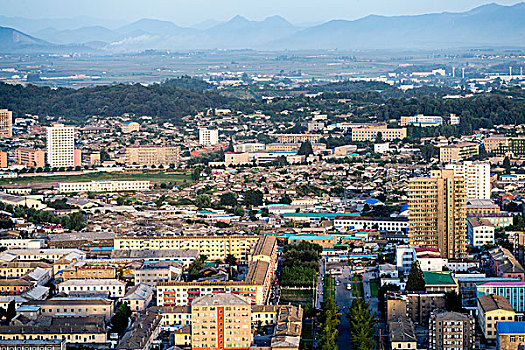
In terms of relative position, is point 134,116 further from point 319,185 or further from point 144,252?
point 144,252

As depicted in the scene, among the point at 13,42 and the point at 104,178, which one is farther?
the point at 13,42

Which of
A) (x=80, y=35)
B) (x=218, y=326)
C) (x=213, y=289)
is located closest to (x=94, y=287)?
(x=213, y=289)

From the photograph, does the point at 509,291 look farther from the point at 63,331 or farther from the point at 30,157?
the point at 30,157

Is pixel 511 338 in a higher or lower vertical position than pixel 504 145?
lower

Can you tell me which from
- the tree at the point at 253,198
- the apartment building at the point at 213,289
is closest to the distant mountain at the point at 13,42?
the tree at the point at 253,198

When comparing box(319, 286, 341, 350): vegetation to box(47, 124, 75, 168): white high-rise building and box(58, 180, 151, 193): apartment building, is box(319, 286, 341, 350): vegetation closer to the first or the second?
box(58, 180, 151, 193): apartment building

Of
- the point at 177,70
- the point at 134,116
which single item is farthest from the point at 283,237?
the point at 177,70
